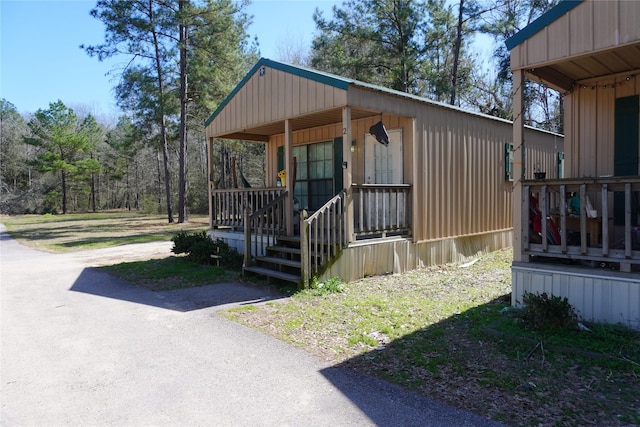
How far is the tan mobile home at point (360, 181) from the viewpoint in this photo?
7182 mm

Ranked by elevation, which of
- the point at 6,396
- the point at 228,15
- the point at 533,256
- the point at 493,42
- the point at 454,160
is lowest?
the point at 6,396

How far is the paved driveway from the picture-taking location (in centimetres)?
299

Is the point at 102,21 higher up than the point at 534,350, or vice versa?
the point at 102,21

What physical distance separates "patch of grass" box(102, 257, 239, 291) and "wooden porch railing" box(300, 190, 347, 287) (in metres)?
1.88

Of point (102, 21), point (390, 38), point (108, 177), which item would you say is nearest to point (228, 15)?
point (102, 21)

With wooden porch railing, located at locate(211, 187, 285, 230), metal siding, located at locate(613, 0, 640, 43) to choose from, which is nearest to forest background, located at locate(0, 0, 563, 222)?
wooden porch railing, located at locate(211, 187, 285, 230)

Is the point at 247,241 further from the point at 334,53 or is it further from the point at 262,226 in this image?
the point at 334,53

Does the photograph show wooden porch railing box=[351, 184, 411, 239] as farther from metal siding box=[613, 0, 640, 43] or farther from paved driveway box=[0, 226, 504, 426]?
metal siding box=[613, 0, 640, 43]

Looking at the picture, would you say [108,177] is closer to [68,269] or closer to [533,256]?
[68,269]

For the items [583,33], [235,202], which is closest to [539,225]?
[583,33]

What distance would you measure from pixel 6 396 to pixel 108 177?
4649 centimetres

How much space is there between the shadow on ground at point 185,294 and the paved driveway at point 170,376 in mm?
57

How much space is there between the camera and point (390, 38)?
63.8 feet

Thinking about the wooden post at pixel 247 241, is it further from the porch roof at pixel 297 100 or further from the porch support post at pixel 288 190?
the porch roof at pixel 297 100
